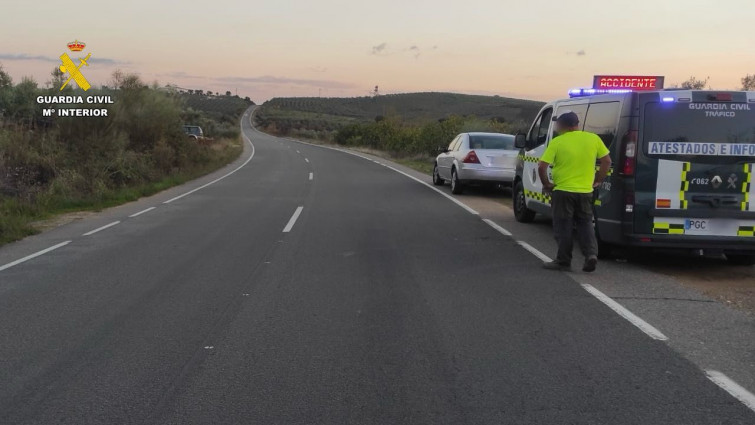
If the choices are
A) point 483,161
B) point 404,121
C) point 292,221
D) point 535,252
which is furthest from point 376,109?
point 535,252

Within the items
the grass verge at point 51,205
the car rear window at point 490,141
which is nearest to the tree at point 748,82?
the car rear window at point 490,141

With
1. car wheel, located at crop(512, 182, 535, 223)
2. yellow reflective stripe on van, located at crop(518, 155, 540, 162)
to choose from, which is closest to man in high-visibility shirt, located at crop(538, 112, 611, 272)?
yellow reflective stripe on van, located at crop(518, 155, 540, 162)

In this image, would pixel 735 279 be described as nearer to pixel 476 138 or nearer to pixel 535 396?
pixel 535 396

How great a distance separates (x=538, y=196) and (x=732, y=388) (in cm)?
646

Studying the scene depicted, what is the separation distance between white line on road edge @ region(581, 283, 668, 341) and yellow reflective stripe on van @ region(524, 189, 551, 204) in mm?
3113

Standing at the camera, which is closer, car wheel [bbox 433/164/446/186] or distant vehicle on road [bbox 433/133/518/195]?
distant vehicle on road [bbox 433/133/518/195]

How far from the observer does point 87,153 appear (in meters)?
18.7

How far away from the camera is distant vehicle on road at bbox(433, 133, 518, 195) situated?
1580cm

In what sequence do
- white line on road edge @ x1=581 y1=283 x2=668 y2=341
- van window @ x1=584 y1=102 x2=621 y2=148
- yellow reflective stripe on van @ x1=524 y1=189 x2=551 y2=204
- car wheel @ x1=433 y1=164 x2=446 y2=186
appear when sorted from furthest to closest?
1. car wheel @ x1=433 y1=164 x2=446 y2=186
2. yellow reflective stripe on van @ x1=524 y1=189 x2=551 y2=204
3. van window @ x1=584 y1=102 x2=621 y2=148
4. white line on road edge @ x1=581 y1=283 x2=668 y2=341

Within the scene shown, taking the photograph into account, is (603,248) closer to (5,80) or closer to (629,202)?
(629,202)

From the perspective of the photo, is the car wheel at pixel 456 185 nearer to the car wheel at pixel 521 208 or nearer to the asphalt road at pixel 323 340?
the car wheel at pixel 521 208

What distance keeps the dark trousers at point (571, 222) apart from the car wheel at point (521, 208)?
373 centimetres

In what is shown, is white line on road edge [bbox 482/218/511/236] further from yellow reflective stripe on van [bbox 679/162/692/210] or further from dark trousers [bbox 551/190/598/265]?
yellow reflective stripe on van [bbox 679/162/692/210]

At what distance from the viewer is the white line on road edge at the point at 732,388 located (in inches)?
157
